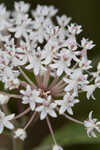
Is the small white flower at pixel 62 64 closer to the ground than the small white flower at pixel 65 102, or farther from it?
farther from it

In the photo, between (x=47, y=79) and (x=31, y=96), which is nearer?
(x=31, y=96)

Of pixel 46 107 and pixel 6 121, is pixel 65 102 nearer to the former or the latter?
pixel 46 107

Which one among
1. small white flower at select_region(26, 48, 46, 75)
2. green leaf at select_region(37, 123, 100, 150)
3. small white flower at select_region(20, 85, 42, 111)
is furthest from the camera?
green leaf at select_region(37, 123, 100, 150)

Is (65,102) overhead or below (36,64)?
below

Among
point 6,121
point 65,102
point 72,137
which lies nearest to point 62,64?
point 65,102

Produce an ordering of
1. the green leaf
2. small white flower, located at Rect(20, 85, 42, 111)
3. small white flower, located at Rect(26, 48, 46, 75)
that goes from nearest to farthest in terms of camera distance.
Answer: small white flower, located at Rect(20, 85, 42, 111) → small white flower, located at Rect(26, 48, 46, 75) → the green leaf

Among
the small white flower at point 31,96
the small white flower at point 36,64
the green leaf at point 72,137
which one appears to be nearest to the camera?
the small white flower at point 31,96

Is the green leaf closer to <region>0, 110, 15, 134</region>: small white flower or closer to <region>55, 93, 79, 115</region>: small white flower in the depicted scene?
<region>55, 93, 79, 115</region>: small white flower

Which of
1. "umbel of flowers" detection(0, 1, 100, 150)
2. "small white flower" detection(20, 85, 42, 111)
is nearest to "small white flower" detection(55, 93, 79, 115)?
"umbel of flowers" detection(0, 1, 100, 150)

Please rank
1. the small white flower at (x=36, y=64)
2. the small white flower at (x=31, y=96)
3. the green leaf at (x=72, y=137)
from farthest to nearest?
1. the green leaf at (x=72, y=137)
2. the small white flower at (x=36, y=64)
3. the small white flower at (x=31, y=96)

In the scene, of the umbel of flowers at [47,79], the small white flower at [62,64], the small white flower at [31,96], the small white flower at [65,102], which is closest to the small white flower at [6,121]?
the umbel of flowers at [47,79]

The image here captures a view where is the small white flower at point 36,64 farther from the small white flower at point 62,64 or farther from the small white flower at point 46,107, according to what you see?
the small white flower at point 46,107
